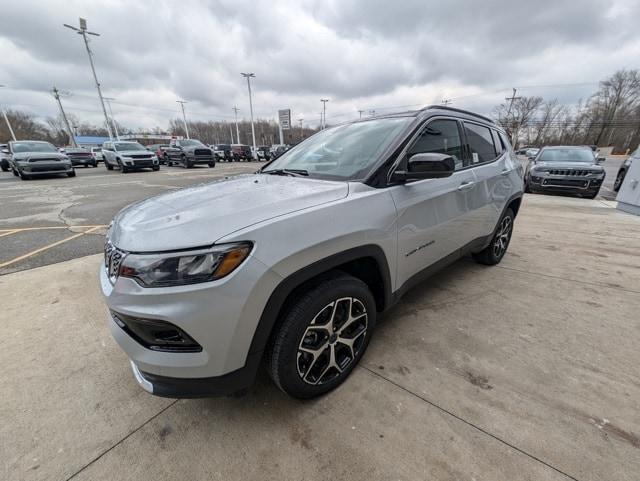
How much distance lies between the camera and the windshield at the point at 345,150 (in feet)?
6.70

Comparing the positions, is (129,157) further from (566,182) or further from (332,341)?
(566,182)

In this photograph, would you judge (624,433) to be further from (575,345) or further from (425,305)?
(425,305)

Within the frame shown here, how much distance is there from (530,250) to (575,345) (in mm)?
2484

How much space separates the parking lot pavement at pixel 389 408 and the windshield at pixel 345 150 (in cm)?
137

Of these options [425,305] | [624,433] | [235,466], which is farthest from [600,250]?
[235,466]

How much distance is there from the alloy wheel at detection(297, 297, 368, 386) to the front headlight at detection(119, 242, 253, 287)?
0.61 meters

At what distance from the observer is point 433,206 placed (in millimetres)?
2209

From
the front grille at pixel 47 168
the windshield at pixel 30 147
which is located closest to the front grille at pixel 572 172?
the front grille at pixel 47 168

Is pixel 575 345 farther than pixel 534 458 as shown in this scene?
Yes

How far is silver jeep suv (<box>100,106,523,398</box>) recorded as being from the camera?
1.25 metres

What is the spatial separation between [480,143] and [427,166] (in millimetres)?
1738

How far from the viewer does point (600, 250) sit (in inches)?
167

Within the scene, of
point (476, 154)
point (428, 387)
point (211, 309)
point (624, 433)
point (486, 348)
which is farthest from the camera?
point (476, 154)

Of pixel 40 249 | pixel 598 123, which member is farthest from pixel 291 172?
pixel 598 123
